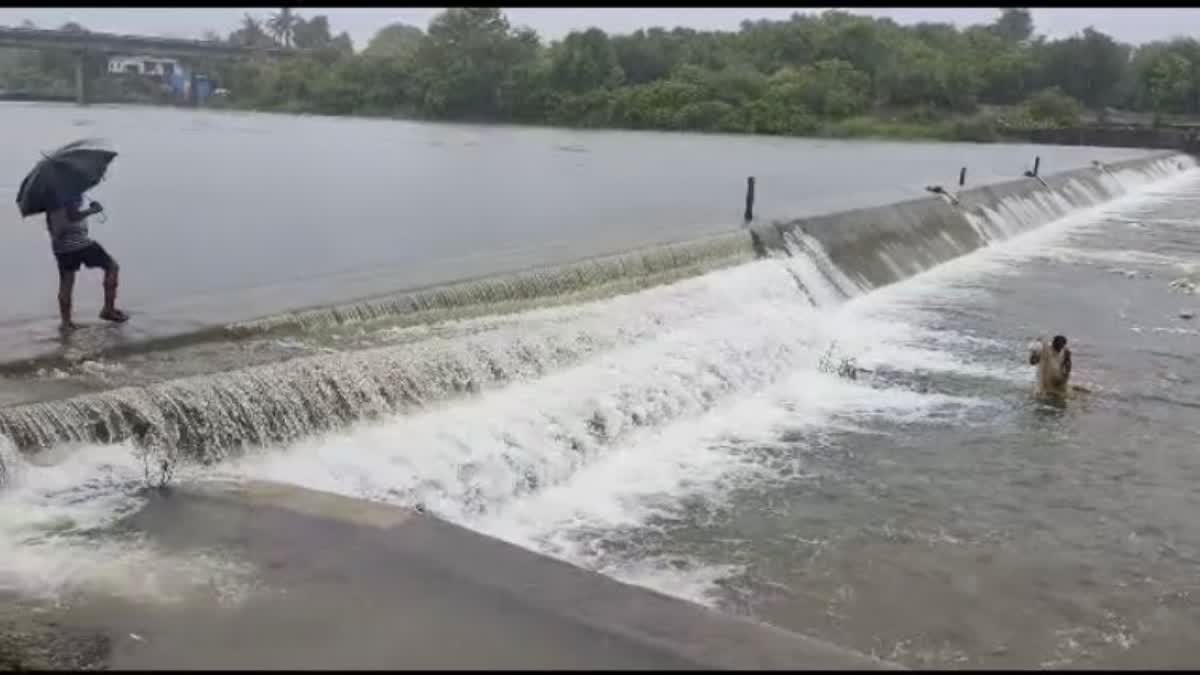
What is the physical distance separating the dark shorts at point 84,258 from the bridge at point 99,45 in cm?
5273

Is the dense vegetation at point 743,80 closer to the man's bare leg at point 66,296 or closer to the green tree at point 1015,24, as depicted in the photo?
the green tree at point 1015,24


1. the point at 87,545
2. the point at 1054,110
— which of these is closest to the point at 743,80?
the point at 1054,110

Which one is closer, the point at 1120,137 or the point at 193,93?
the point at 1120,137

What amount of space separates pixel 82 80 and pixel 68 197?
201 ft

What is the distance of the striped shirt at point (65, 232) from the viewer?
766 cm

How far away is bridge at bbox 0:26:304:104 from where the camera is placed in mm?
55062

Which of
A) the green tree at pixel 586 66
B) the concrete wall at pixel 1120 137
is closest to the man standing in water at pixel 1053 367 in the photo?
the concrete wall at pixel 1120 137

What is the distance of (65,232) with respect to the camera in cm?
775

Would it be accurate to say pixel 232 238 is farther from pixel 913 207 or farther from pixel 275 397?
pixel 913 207

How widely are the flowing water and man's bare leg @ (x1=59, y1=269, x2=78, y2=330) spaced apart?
0.94m

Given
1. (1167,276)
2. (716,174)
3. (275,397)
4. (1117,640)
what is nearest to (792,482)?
(1117,640)

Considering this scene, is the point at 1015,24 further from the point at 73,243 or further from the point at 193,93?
the point at 73,243

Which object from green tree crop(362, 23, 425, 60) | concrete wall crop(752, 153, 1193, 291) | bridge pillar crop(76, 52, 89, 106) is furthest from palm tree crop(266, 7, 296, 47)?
concrete wall crop(752, 153, 1193, 291)

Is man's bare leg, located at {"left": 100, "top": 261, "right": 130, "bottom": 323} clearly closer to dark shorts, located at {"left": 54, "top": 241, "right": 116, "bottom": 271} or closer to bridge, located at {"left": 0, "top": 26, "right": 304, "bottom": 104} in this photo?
dark shorts, located at {"left": 54, "top": 241, "right": 116, "bottom": 271}
